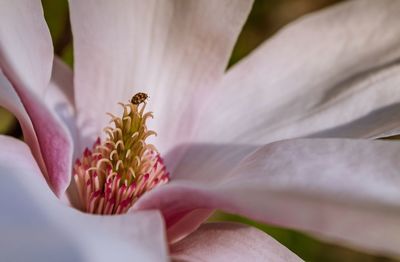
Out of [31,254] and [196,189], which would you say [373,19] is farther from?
[31,254]

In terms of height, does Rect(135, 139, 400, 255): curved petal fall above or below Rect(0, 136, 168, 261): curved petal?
above

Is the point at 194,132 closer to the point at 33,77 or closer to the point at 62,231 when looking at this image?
the point at 33,77

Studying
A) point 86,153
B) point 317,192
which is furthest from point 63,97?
point 317,192

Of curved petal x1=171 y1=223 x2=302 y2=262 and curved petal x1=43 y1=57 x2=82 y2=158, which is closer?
curved petal x1=171 y1=223 x2=302 y2=262

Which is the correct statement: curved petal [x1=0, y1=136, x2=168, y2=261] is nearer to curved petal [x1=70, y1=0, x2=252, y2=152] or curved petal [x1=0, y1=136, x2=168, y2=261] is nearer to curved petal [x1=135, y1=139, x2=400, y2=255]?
curved petal [x1=135, y1=139, x2=400, y2=255]

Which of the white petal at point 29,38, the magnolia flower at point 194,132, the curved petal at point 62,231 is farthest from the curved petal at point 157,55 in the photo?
the curved petal at point 62,231

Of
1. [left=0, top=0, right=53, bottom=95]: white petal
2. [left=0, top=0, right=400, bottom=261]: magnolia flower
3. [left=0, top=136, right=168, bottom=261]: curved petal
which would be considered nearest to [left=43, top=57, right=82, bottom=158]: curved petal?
[left=0, top=0, right=400, bottom=261]: magnolia flower

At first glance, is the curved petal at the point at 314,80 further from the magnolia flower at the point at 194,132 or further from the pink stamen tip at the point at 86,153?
the pink stamen tip at the point at 86,153

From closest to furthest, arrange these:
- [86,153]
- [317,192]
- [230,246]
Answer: [317,192], [230,246], [86,153]

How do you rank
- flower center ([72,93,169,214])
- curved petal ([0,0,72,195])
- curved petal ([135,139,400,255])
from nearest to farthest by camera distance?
curved petal ([135,139,400,255]) → curved petal ([0,0,72,195]) → flower center ([72,93,169,214])
